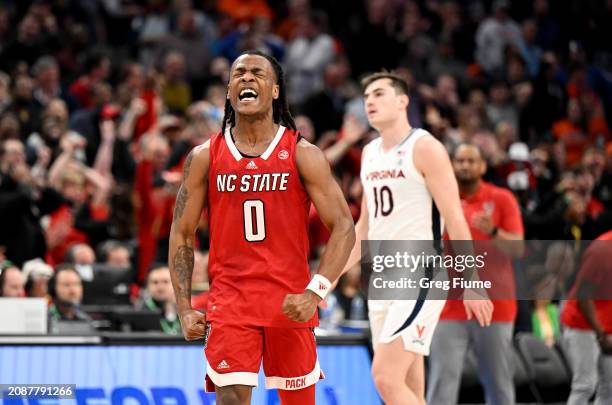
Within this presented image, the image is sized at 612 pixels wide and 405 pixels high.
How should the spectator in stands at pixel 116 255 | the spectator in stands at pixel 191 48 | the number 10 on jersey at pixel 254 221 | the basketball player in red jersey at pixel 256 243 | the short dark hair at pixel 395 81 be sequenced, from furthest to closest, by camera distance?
the spectator in stands at pixel 191 48
the spectator in stands at pixel 116 255
the short dark hair at pixel 395 81
the number 10 on jersey at pixel 254 221
the basketball player in red jersey at pixel 256 243

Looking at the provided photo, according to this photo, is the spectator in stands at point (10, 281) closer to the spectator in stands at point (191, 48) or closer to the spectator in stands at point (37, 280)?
the spectator in stands at point (37, 280)

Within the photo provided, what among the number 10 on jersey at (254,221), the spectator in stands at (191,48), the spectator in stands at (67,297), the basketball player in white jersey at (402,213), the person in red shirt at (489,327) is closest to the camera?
the number 10 on jersey at (254,221)

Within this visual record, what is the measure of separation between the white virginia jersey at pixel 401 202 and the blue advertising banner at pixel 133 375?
1.71m

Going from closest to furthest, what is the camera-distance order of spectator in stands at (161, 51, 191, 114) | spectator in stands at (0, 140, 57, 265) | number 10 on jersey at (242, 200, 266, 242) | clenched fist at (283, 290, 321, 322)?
clenched fist at (283, 290, 321, 322), number 10 on jersey at (242, 200, 266, 242), spectator in stands at (0, 140, 57, 265), spectator in stands at (161, 51, 191, 114)

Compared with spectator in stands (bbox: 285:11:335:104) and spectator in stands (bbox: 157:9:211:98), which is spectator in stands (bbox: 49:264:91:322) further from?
spectator in stands (bbox: 285:11:335:104)

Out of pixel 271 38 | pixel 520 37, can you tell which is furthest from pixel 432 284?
pixel 520 37

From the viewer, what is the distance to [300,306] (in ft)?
18.7

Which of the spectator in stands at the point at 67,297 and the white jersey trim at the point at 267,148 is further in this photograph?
the spectator in stands at the point at 67,297

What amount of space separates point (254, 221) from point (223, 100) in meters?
8.30

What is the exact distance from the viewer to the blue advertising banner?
837 centimetres

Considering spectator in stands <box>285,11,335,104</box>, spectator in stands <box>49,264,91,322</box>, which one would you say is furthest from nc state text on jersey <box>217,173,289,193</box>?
spectator in stands <box>285,11,335,104</box>

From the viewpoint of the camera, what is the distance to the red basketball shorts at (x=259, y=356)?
19.0 ft

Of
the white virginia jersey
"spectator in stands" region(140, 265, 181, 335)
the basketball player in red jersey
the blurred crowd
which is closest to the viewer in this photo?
the basketball player in red jersey

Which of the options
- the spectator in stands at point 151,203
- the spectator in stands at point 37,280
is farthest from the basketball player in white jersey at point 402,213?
the spectator in stands at point 151,203
